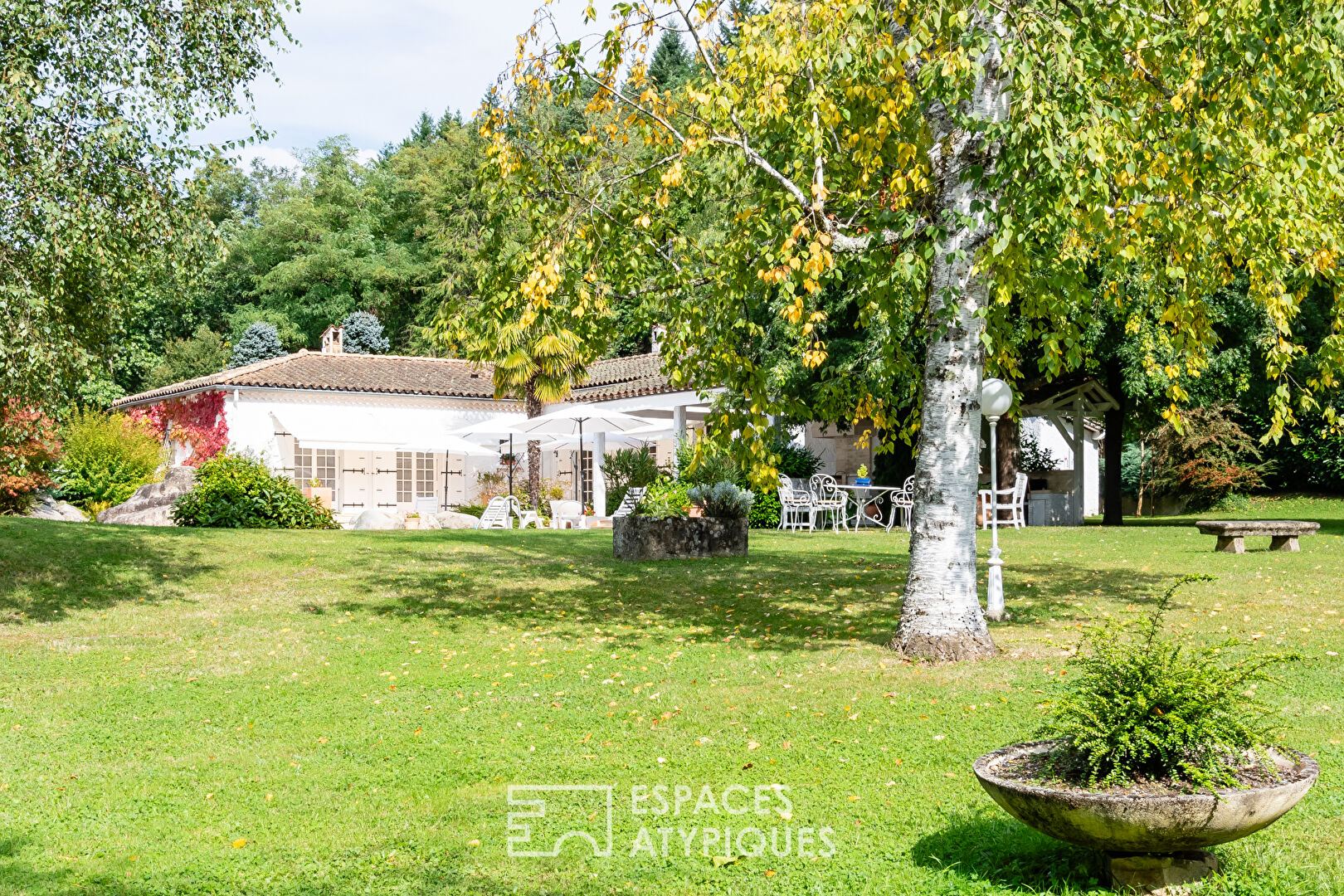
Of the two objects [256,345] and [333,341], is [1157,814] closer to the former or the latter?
[333,341]

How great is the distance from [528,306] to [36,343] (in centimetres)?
448

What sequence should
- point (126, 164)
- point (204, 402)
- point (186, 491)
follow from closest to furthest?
point (126, 164), point (186, 491), point (204, 402)

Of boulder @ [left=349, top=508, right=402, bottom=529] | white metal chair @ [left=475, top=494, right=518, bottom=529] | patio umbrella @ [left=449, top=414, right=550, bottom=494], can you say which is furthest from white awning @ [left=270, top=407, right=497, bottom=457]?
boulder @ [left=349, top=508, right=402, bottom=529]

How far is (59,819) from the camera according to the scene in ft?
17.2

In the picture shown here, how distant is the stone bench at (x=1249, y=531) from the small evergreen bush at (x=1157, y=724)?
13.0 m

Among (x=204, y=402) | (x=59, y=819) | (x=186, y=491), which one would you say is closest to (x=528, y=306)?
(x=59, y=819)

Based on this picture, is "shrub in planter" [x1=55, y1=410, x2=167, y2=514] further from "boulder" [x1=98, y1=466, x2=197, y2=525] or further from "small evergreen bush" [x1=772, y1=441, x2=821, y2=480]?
"small evergreen bush" [x1=772, y1=441, x2=821, y2=480]

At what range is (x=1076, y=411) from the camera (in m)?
24.8

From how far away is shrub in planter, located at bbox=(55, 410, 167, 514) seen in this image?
23344 mm

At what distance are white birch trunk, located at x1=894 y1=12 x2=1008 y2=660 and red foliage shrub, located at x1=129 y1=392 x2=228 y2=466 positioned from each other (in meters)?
23.8

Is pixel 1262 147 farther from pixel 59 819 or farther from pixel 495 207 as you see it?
pixel 59 819

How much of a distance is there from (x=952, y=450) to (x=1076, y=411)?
17356 mm

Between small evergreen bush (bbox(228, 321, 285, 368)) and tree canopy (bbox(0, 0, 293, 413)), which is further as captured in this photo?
small evergreen bush (bbox(228, 321, 285, 368))

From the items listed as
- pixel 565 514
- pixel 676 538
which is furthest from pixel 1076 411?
pixel 676 538
